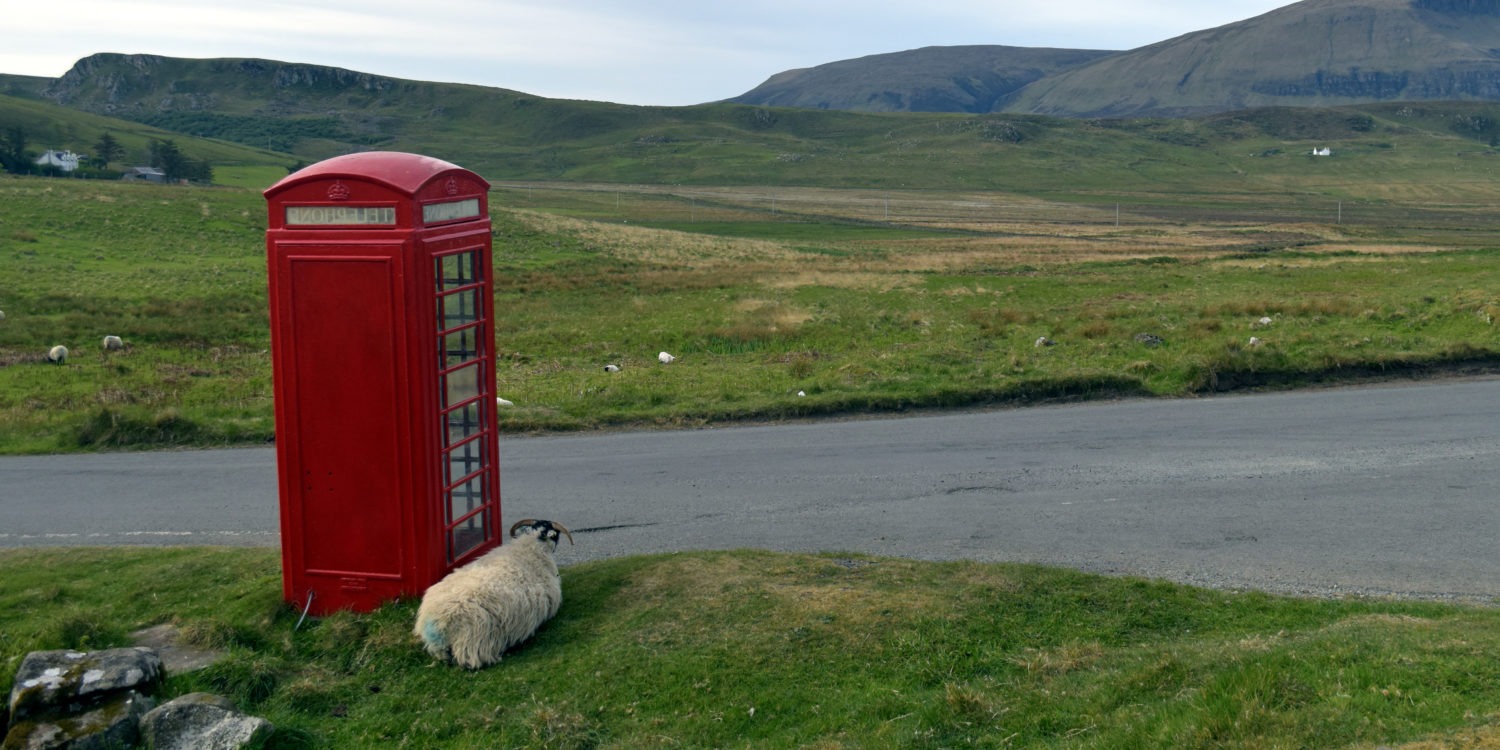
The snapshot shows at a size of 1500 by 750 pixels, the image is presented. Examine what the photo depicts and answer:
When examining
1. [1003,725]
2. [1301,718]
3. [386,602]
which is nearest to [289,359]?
[386,602]

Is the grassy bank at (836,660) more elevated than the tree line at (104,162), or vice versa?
the tree line at (104,162)

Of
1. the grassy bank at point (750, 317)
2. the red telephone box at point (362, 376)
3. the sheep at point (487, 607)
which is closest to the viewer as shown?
the sheep at point (487, 607)

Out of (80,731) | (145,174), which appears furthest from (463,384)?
(145,174)

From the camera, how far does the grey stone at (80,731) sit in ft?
21.1

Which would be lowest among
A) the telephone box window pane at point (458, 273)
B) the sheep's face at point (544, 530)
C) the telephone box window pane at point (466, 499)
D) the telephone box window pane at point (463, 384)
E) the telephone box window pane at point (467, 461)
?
the sheep's face at point (544, 530)

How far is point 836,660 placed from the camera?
24.2ft

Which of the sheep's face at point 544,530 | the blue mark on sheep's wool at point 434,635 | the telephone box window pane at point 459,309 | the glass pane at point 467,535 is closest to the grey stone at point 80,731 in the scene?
the blue mark on sheep's wool at point 434,635

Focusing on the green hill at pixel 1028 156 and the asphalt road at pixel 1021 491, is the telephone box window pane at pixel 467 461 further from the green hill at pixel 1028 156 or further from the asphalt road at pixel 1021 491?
the green hill at pixel 1028 156

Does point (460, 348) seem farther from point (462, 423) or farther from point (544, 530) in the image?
point (544, 530)

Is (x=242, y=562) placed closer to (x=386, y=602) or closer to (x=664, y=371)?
(x=386, y=602)

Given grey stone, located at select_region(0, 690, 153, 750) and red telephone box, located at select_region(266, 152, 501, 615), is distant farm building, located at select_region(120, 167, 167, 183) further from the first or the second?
grey stone, located at select_region(0, 690, 153, 750)

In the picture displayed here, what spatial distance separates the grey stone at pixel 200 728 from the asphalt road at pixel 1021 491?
429cm

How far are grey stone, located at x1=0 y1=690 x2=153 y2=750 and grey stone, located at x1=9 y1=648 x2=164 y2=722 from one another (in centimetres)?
8

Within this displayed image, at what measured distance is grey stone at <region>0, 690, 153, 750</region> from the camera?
21.1 ft
